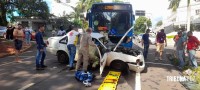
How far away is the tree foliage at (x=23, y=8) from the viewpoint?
3258cm

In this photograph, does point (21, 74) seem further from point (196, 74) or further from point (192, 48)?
point (192, 48)

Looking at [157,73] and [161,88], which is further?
[157,73]

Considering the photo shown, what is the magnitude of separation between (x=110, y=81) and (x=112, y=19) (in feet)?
19.3

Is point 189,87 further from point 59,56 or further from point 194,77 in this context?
point 59,56

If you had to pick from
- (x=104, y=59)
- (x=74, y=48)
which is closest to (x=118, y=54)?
(x=104, y=59)

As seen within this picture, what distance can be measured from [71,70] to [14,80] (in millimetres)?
2613

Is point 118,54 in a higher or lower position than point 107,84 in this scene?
higher

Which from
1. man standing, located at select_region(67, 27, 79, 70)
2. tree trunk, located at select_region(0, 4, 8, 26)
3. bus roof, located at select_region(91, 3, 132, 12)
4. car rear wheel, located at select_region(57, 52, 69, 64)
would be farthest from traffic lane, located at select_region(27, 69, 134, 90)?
tree trunk, located at select_region(0, 4, 8, 26)

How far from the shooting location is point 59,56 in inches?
488

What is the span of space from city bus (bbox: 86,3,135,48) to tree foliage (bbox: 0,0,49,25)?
2033 cm

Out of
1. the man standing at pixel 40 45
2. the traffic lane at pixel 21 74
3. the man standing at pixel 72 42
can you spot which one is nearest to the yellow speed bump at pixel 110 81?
the man standing at pixel 72 42

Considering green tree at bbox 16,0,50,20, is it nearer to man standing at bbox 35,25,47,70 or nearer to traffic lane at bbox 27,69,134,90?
man standing at bbox 35,25,47,70

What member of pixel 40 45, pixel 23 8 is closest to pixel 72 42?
pixel 40 45

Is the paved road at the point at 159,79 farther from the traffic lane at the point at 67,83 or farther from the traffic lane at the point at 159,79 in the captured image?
the traffic lane at the point at 67,83
